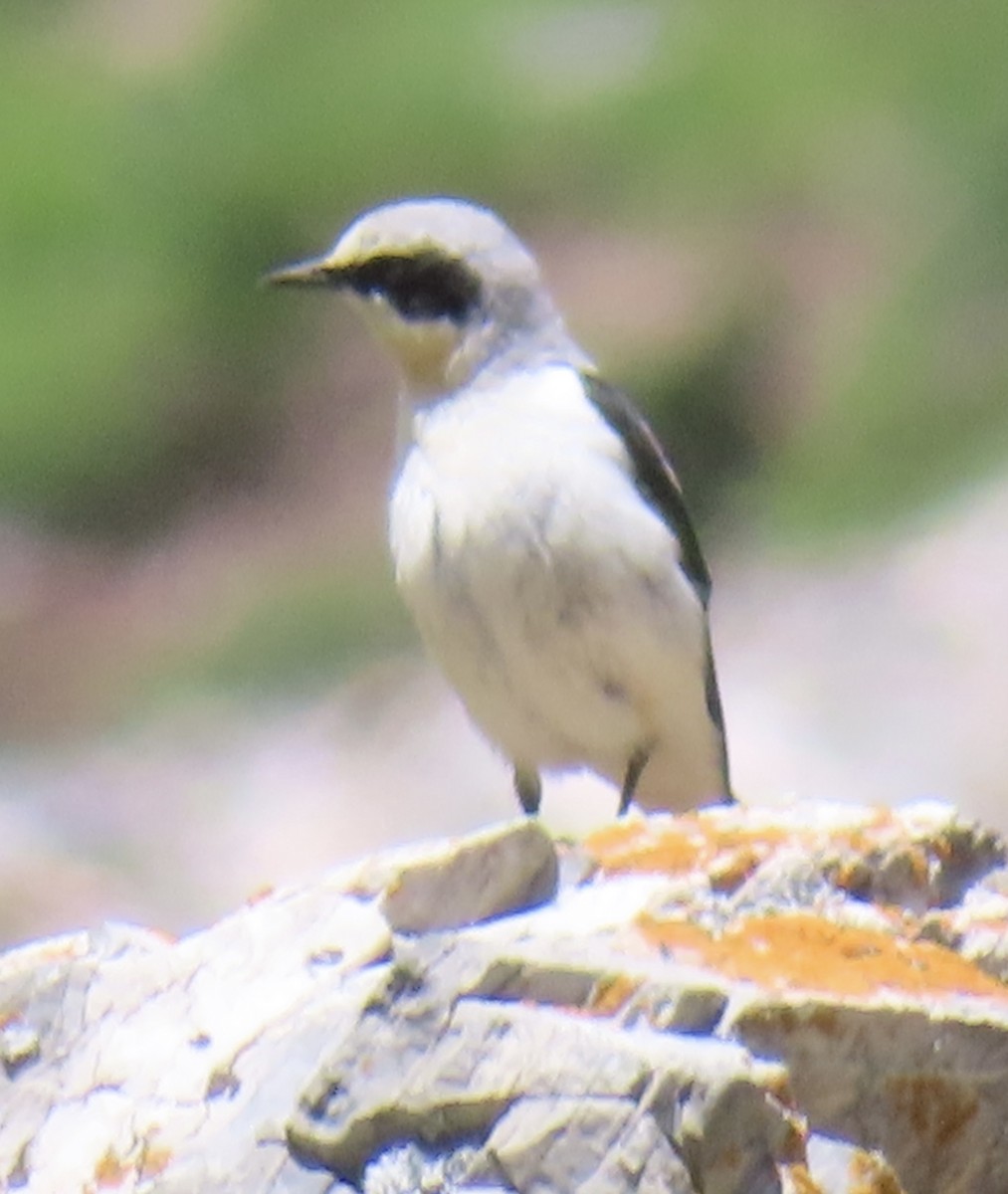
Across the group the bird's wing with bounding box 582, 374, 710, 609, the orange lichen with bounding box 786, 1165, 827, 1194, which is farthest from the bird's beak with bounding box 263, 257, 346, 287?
the orange lichen with bounding box 786, 1165, 827, 1194

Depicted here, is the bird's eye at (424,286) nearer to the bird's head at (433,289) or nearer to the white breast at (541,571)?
the bird's head at (433,289)

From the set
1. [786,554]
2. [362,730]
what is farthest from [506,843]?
[786,554]

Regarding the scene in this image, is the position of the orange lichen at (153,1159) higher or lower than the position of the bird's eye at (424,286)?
lower

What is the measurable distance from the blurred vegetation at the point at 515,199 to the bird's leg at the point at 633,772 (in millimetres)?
7516

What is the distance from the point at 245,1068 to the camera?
5570 millimetres

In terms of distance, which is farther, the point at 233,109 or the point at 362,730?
the point at 233,109

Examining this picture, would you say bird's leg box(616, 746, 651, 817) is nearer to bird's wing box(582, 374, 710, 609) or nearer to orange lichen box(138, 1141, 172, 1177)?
bird's wing box(582, 374, 710, 609)

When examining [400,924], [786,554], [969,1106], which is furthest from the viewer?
[786,554]

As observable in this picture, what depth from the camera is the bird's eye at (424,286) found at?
341 inches

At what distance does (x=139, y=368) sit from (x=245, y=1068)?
13823 mm

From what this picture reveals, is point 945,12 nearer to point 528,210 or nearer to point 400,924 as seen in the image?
point 528,210

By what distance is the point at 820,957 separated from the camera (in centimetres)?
566

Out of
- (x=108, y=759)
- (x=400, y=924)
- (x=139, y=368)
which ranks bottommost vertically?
(x=108, y=759)

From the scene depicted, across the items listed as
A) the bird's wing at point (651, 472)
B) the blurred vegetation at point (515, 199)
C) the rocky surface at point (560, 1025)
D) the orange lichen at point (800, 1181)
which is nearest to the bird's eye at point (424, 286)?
the bird's wing at point (651, 472)
